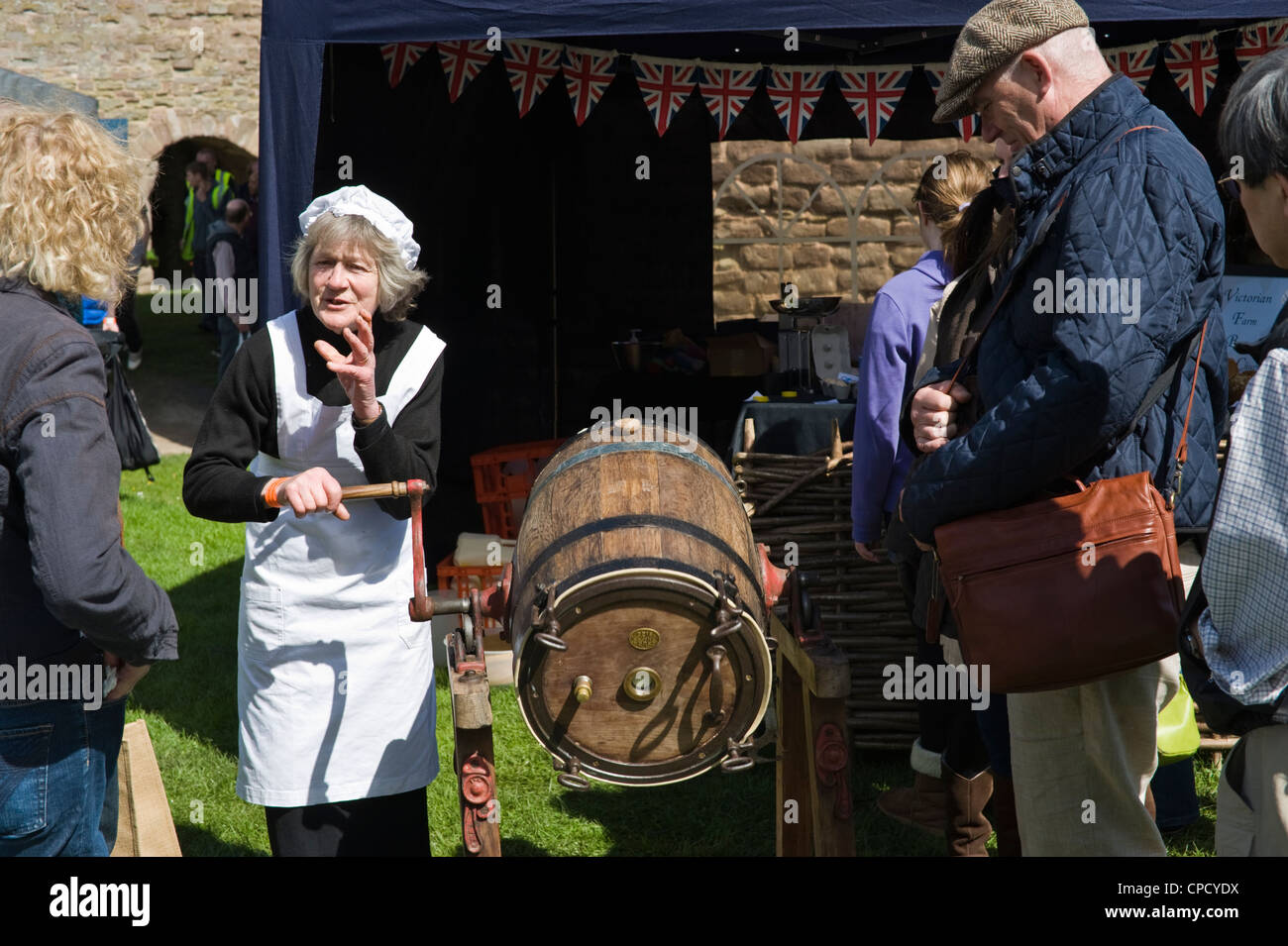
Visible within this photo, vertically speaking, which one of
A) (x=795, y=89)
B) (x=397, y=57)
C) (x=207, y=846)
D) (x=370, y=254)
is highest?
(x=795, y=89)

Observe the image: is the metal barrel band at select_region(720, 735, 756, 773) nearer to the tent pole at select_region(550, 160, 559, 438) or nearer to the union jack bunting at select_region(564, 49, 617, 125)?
the union jack bunting at select_region(564, 49, 617, 125)

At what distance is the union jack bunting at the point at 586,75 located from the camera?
6.90m

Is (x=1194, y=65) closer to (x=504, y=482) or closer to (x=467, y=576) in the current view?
(x=504, y=482)

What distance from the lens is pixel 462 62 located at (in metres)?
6.23

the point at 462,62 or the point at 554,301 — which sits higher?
the point at 462,62

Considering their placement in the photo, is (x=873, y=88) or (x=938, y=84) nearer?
(x=873, y=88)

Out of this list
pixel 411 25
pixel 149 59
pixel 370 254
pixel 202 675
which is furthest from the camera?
pixel 149 59

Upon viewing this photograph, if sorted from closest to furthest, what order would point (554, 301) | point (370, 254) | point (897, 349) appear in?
point (370, 254), point (897, 349), point (554, 301)

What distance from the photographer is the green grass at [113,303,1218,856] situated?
3.82 metres

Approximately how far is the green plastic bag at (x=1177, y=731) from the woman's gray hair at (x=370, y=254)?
2178 millimetres

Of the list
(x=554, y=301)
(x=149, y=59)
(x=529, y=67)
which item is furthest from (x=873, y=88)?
(x=149, y=59)

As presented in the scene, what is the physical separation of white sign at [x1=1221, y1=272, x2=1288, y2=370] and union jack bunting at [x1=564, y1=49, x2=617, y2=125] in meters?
3.59

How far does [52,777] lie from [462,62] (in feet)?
16.0
